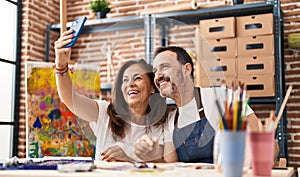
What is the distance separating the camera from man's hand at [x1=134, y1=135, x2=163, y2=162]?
134 centimetres

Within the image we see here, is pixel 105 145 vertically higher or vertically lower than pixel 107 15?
lower

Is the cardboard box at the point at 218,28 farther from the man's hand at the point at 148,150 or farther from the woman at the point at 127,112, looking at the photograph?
the man's hand at the point at 148,150

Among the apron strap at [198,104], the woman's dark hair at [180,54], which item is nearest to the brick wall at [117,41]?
the woman's dark hair at [180,54]

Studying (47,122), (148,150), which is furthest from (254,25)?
(148,150)

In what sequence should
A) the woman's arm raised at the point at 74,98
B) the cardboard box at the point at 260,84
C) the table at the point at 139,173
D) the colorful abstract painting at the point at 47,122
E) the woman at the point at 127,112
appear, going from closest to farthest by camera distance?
the table at the point at 139,173
the woman at the point at 127,112
the woman's arm raised at the point at 74,98
the cardboard box at the point at 260,84
the colorful abstract painting at the point at 47,122

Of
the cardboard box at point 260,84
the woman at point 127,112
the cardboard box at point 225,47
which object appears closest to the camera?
the woman at point 127,112

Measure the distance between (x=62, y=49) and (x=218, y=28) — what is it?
2.06 meters

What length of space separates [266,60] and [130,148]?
205 cm

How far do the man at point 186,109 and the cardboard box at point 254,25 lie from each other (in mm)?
1850

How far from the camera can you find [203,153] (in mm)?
1527

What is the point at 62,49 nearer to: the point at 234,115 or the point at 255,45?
the point at 234,115

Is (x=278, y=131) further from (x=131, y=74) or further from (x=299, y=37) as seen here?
(x=131, y=74)

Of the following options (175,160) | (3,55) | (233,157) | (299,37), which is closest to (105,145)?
(175,160)

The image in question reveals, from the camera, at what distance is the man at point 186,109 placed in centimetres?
148
